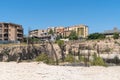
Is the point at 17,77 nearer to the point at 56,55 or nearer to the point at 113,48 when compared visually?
the point at 56,55

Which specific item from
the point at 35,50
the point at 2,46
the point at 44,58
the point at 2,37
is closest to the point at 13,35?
the point at 2,37

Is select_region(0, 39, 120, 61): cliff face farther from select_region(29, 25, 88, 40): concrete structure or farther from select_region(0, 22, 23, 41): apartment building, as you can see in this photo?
select_region(29, 25, 88, 40): concrete structure

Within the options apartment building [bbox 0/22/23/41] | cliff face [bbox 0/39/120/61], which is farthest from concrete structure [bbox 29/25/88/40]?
cliff face [bbox 0/39/120/61]

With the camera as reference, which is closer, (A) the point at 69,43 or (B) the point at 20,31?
(A) the point at 69,43

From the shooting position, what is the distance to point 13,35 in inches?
3681

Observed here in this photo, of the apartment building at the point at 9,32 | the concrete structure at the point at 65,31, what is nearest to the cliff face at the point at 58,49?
the apartment building at the point at 9,32

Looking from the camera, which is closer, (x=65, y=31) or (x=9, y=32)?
(x=9, y=32)

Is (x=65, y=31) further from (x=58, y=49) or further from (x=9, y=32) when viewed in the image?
(x=58, y=49)

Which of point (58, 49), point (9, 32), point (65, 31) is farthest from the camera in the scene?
point (65, 31)

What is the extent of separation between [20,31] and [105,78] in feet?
256

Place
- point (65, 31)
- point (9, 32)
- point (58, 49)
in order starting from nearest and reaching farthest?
1. point (58, 49)
2. point (9, 32)
3. point (65, 31)

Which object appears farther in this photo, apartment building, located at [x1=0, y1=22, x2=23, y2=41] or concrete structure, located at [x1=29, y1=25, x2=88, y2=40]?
concrete structure, located at [x1=29, y1=25, x2=88, y2=40]

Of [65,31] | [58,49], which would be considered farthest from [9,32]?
[65,31]

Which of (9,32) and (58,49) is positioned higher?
(9,32)
